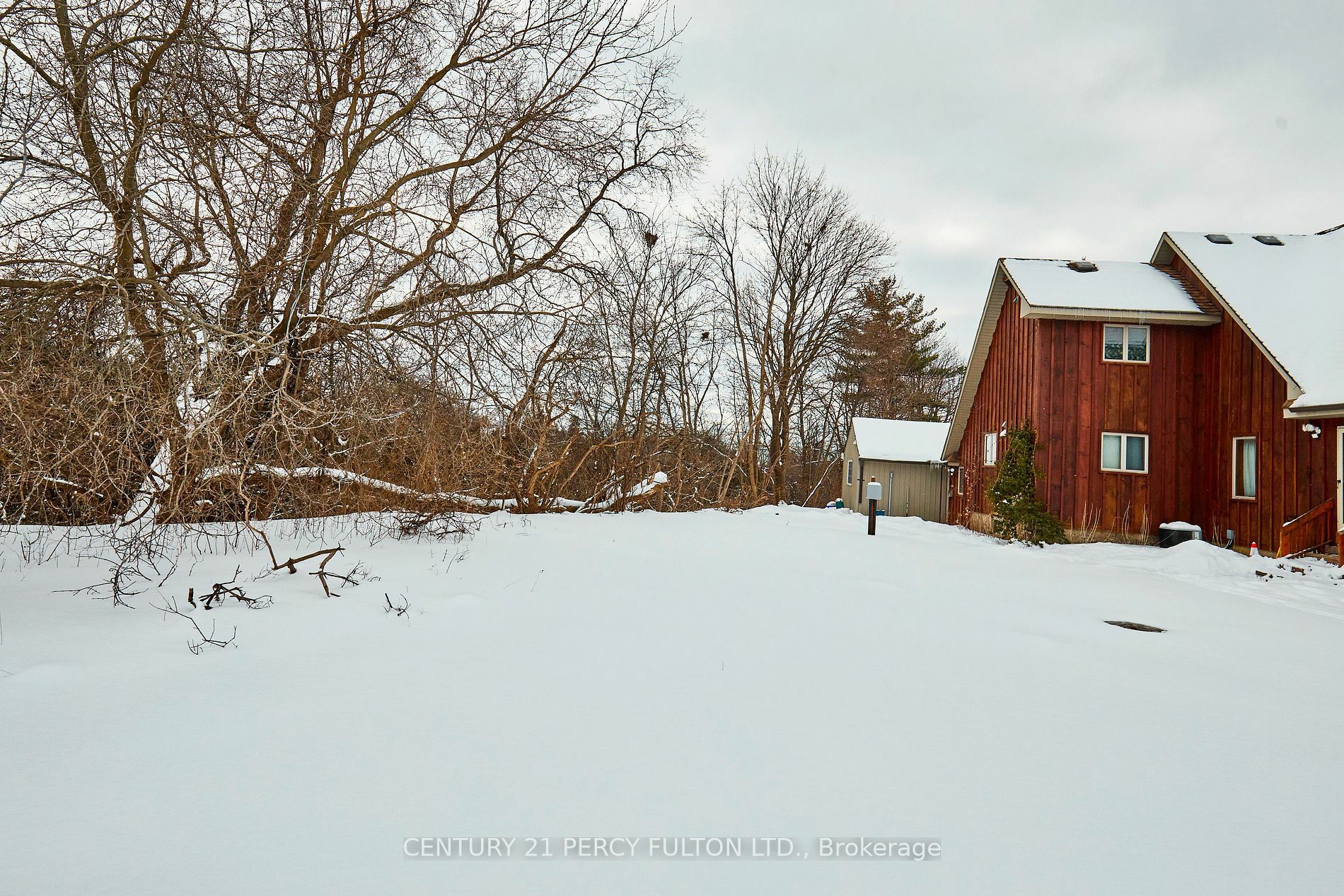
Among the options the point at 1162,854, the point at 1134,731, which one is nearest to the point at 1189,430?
the point at 1134,731

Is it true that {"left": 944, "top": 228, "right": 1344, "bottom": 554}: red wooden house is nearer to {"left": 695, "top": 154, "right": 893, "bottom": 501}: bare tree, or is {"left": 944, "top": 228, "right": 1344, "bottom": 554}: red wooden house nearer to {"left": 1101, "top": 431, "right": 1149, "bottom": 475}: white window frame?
{"left": 1101, "top": 431, "right": 1149, "bottom": 475}: white window frame

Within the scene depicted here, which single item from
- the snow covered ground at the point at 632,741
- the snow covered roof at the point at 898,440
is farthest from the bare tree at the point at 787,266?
the snow covered ground at the point at 632,741

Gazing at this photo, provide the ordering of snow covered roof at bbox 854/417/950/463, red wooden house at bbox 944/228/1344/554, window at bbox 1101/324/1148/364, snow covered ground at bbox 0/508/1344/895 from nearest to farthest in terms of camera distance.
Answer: snow covered ground at bbox 0/508/1344/895 → red wooden house at bbox 944/228/1344/554 → window at bbox 1101/324/1148/364 → snow covered roof at bbox 854/417/950/463

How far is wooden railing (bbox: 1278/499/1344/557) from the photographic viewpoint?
33.2 ft

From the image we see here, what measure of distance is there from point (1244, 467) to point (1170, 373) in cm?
232

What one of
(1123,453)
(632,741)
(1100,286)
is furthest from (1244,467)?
(632,741)

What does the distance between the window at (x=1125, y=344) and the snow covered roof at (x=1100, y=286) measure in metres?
0.60

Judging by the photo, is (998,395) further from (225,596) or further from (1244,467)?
(225,596)

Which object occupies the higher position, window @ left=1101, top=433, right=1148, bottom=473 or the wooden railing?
window @ left=1101, top=433, right=1148, bottom=473

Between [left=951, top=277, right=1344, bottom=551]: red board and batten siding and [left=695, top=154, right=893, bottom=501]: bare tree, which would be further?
[left=695, top=154, right=893, bottom=501]: bare tree

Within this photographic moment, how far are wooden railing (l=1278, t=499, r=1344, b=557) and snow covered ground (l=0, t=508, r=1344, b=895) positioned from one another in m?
6.53

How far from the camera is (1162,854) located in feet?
6.82

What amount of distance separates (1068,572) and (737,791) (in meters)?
7.52

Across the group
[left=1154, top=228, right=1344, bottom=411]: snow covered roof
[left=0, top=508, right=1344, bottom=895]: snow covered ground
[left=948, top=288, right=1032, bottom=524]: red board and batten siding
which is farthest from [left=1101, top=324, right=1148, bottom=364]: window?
[left=0, top=508, right=1344, bottom=895]: snow covered ground
